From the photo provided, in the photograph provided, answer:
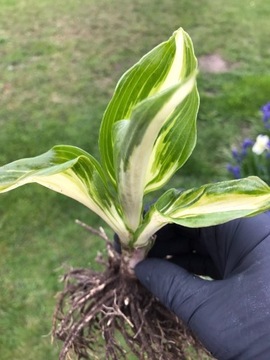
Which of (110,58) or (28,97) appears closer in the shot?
(28,97)

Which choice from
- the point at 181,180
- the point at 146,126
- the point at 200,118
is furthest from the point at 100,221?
the point at 146,126

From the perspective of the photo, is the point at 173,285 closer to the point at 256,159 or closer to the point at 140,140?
the point at 140,140

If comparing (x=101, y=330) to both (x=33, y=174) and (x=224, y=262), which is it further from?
(x=33, y=174)

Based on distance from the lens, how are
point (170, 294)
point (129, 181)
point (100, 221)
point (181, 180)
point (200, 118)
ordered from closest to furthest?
point (129, 181) < point (170, 294) < point (100, 221) < point (181, 180) < point (200, 118)

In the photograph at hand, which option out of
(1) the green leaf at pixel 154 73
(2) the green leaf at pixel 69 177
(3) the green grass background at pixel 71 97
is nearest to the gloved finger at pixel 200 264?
(2) the green leaf at pixel 69 177

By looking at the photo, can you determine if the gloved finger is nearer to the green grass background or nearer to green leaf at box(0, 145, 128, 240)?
green leaf at box(0, 145, 128, 240)

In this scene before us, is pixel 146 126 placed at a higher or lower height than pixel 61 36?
higher

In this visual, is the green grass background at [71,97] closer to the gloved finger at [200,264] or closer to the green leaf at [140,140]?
→ the gloved finger at [200,264]

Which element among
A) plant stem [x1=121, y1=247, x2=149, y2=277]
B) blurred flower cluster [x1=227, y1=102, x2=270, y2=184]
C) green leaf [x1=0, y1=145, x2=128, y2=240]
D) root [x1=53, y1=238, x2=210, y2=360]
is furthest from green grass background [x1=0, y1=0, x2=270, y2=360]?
green leaf [x1=0, y1=145, x2=128, y2=240]
